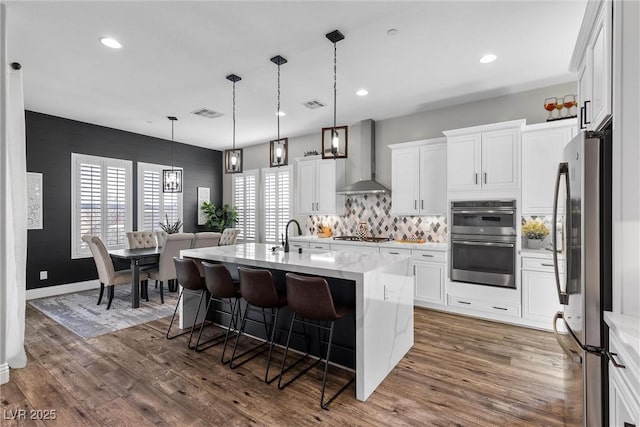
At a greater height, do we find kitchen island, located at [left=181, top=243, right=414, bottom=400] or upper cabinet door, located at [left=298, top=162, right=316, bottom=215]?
upper cabinet door, located at [left=298, top=162, right=316, bottom=215]

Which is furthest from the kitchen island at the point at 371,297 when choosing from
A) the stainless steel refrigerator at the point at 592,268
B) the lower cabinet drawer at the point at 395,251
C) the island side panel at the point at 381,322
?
the lower cabinet drawer at the point at 395,251

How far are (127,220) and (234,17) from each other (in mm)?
5116

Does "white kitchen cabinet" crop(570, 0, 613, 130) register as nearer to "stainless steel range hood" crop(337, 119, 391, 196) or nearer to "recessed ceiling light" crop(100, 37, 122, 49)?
"stainless steel range hood" crop(337, 119, 391, 196)

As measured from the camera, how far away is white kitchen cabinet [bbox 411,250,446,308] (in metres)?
4.43

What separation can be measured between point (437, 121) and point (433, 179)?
103cm

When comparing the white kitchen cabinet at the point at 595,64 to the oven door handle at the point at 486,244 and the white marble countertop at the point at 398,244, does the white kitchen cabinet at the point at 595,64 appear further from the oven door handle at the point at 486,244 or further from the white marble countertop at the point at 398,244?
the white marble countertop at the point at 398,244

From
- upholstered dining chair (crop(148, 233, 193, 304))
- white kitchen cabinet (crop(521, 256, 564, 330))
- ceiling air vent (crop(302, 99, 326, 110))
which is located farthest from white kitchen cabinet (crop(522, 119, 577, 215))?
upholstered dining chair (crop(148, 233, 193, 304))

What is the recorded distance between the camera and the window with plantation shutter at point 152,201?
21.5 feet

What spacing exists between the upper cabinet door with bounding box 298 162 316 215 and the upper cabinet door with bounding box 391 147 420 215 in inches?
65.1

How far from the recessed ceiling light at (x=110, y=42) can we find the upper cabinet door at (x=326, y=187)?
3.57 meters

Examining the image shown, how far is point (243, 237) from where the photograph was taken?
311 inches

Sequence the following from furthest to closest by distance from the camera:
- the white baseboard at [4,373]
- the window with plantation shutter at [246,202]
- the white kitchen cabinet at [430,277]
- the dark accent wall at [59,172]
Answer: the window with plantation shutter at [246,202] → the dark accent wall at [59,172] → the white kitchen cabinet at [430,277] → the white baseboard at [4,373]

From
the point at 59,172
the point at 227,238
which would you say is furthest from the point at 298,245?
the point at 59,172

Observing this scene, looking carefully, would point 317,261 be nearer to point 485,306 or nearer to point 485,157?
point 485,306
